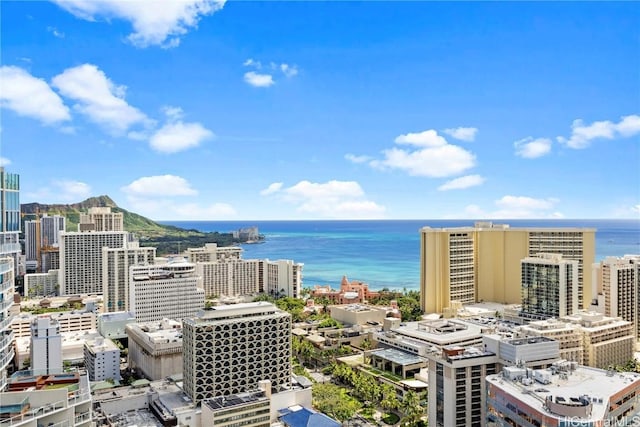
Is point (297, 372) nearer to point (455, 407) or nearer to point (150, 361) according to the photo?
point (150, 361)

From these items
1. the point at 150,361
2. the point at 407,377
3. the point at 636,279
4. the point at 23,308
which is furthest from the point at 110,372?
the point at 636,279

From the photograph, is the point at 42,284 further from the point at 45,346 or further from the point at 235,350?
the point at 235,350

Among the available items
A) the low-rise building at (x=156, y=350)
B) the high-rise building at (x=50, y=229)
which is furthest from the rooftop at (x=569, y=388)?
the high-rise building at (x=50, y=229)

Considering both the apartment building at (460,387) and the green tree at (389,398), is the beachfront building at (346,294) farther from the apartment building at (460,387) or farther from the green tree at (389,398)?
the apartment building at (460,387)

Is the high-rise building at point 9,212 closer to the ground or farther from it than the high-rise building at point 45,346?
farther from it

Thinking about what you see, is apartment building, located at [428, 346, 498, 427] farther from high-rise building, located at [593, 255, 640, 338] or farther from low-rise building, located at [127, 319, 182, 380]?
high-rise building, located at [593, 255, 640, 338]

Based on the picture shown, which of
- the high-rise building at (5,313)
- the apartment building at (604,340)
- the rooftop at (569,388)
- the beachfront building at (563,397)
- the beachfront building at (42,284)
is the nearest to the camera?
the high-rise building at (5,313)

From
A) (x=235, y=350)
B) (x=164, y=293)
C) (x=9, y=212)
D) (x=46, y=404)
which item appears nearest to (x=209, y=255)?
(x=164, y=293)
